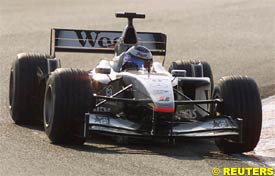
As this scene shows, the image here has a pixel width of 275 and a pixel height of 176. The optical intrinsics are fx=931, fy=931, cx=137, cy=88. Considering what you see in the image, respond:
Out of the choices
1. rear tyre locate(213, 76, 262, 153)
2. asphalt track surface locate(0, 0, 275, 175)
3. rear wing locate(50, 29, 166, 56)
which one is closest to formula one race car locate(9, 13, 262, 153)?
rear tyre locate(213, 76, 262, 153)

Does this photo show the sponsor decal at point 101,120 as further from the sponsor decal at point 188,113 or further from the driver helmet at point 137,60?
the driver helmet at point 137,60

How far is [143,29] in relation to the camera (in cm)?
2344

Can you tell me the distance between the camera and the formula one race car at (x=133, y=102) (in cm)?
1058

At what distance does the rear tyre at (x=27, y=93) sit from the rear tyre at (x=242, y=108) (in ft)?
8.23

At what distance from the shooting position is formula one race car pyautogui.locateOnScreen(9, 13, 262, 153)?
10.6 meters

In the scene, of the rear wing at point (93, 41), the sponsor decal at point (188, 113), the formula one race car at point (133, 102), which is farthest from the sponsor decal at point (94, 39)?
the sponsor decal at point (188, 113)

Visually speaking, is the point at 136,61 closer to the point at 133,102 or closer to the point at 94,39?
the point at 133,102

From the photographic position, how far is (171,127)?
34.6ft

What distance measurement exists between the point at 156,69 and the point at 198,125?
5.06 ft

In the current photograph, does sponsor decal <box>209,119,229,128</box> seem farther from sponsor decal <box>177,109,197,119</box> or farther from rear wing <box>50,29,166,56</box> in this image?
rear wing <box>50,29,166,56</box>

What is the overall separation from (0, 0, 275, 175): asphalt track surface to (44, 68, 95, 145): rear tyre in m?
0.18

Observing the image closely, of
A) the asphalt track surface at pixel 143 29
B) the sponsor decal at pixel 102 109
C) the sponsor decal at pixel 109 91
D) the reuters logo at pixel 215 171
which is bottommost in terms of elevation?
the asphalt track surface at pixel 143 29

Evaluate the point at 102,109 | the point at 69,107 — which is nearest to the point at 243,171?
the point at 69,107

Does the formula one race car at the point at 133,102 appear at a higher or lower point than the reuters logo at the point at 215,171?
higher
